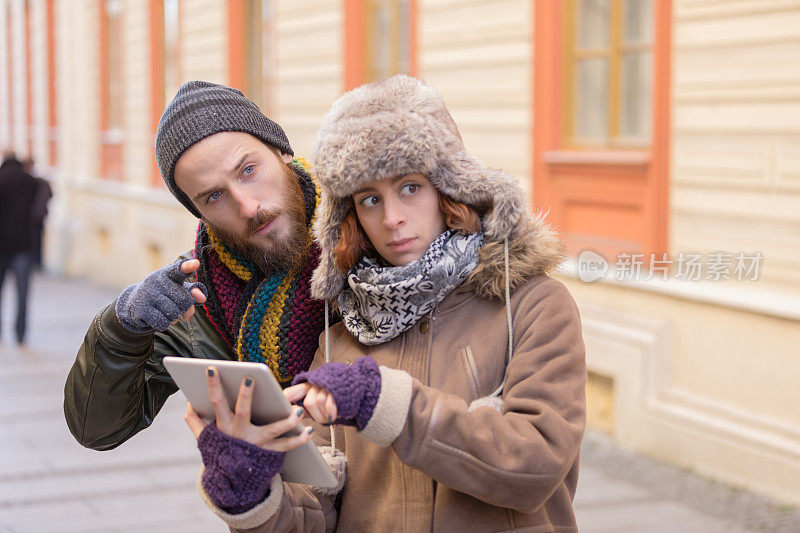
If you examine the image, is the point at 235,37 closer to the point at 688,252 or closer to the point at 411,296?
the point at 688,252

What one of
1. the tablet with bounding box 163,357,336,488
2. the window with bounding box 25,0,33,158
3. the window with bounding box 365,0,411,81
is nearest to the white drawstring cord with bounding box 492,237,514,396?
the tablet with bounding box 163,357,336,488

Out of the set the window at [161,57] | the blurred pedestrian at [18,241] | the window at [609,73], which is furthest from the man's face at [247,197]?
the window at [161,57]

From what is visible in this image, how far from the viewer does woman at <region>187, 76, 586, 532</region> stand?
2.17 meters

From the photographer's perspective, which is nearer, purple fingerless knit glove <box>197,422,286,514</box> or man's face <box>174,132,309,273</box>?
purple fingerless knit glove <box>197,422,286,514</box>

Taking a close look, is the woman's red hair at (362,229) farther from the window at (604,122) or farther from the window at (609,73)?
the window at (609,73)

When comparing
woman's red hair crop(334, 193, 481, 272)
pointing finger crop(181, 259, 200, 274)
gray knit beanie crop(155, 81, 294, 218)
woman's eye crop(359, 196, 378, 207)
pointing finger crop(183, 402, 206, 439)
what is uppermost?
gray knit beanie crop(155, 81, 294, 218)

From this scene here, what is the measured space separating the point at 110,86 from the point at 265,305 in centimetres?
1596

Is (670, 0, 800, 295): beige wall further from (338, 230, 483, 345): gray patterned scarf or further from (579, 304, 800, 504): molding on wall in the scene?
(338, 230, 483, 345): gray patterned scarf

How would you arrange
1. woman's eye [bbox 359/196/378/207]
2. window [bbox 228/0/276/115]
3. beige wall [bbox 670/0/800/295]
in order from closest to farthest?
woman's eye [bbox 359/196/378/207] → beige wall [bbox 670/0/800/295] → window [bbox 228/0/276/115]

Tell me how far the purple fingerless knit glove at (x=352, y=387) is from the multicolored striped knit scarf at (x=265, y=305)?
2.18 feet

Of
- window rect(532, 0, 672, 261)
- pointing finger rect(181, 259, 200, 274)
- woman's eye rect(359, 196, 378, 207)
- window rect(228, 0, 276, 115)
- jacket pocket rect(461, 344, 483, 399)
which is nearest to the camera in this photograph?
jacket pocket rect(461, 344, 483, 399)

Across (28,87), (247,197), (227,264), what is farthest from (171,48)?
(247,197)

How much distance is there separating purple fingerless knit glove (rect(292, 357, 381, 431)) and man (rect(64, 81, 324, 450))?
661 millimetres

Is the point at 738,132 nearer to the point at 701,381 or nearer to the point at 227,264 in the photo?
the point at 701,381
